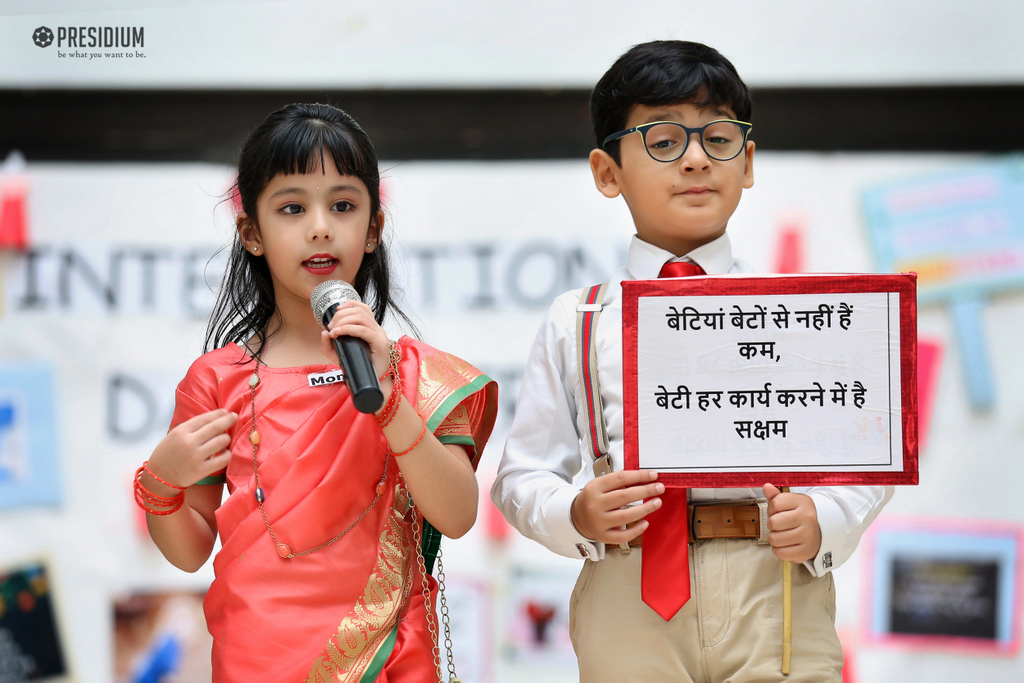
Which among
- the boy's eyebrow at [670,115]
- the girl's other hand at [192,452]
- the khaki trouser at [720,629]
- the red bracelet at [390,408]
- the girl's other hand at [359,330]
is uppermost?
the boy's eyebrow at [670,115]

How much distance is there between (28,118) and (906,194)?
8.10ft

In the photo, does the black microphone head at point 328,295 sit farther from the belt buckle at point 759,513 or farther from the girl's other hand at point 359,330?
the belt buckle at point 759,513

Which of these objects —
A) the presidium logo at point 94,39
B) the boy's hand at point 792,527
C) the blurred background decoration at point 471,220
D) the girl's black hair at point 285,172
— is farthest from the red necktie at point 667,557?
the presidium logo at point 94,39

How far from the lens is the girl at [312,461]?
4.20ft

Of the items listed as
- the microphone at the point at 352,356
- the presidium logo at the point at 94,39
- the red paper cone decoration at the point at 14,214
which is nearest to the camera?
the microphone at the point at 352,356

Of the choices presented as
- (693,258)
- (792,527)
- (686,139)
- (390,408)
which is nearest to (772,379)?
(792,527)

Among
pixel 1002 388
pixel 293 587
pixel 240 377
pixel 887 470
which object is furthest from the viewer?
pixel 1002 388

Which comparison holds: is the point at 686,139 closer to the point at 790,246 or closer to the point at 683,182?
the point at 683,182

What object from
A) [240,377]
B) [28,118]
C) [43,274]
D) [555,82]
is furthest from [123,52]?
[240,377]

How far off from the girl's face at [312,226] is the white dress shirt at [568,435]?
0.36 meters

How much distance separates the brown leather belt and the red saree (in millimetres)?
383

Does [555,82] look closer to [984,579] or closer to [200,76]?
[200,76]

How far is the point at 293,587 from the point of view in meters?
1.29

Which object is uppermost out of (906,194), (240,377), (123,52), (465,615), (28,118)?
(123,52)
